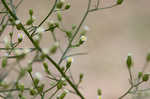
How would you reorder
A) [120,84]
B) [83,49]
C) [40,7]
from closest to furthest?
[120,84], [83,49], [40,7]

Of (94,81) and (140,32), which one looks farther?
(140,32)

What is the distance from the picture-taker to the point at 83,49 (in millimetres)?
5246

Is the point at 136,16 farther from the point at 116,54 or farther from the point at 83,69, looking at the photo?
the point at 83,69

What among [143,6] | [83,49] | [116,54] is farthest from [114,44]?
[143,6]

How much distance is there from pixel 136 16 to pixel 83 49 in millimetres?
1238

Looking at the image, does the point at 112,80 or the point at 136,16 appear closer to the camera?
the point at 112,80

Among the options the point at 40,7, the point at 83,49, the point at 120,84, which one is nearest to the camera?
the point at 120,84

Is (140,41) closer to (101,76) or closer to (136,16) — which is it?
(136,16)

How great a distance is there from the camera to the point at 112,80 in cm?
489

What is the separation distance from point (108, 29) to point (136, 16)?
1.96 ft

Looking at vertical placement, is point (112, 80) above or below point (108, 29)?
below

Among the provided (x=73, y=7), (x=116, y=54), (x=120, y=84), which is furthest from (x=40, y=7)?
(x=120, y=84)

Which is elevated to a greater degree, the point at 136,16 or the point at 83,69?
the point at 136,16

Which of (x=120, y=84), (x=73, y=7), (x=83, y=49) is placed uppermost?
(x=73, y=7)
